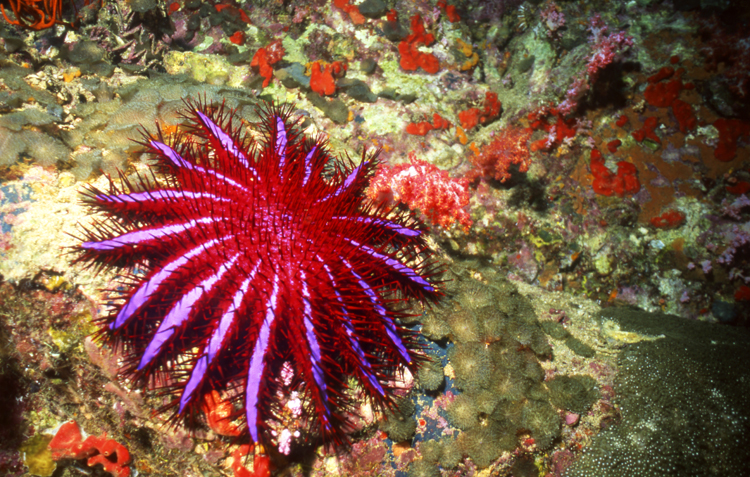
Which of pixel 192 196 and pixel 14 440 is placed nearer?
pixel 192 196

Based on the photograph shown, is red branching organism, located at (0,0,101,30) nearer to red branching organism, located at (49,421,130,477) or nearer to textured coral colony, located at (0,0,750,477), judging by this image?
textured coral colony, located at (0,0,750,477)

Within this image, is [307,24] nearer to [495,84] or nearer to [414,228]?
[495,84]

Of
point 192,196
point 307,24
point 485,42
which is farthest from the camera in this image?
point 485,42

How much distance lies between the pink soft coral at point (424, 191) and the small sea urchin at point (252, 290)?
71 cm

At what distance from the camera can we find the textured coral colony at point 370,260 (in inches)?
94.0

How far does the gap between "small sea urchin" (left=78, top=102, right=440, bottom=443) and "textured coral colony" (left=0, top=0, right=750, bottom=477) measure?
0.02m

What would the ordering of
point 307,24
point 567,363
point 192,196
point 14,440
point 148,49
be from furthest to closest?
point 307,24 < point 148,49 < point 567,363 < point 14,440 < point 192,196

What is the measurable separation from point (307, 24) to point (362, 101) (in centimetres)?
194

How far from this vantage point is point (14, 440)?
9.16 feet

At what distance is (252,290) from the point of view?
88.7 inches

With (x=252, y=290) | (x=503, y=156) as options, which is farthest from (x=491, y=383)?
(x=503, y=156)

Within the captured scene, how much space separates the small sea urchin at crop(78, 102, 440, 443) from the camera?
218 cm

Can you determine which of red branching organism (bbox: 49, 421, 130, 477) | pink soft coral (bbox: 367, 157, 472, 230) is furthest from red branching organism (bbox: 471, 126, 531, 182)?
red branching organism (bbox: 49, 421, 130, 477)

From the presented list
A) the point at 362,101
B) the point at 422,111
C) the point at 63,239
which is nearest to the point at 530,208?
the point at 422,111
